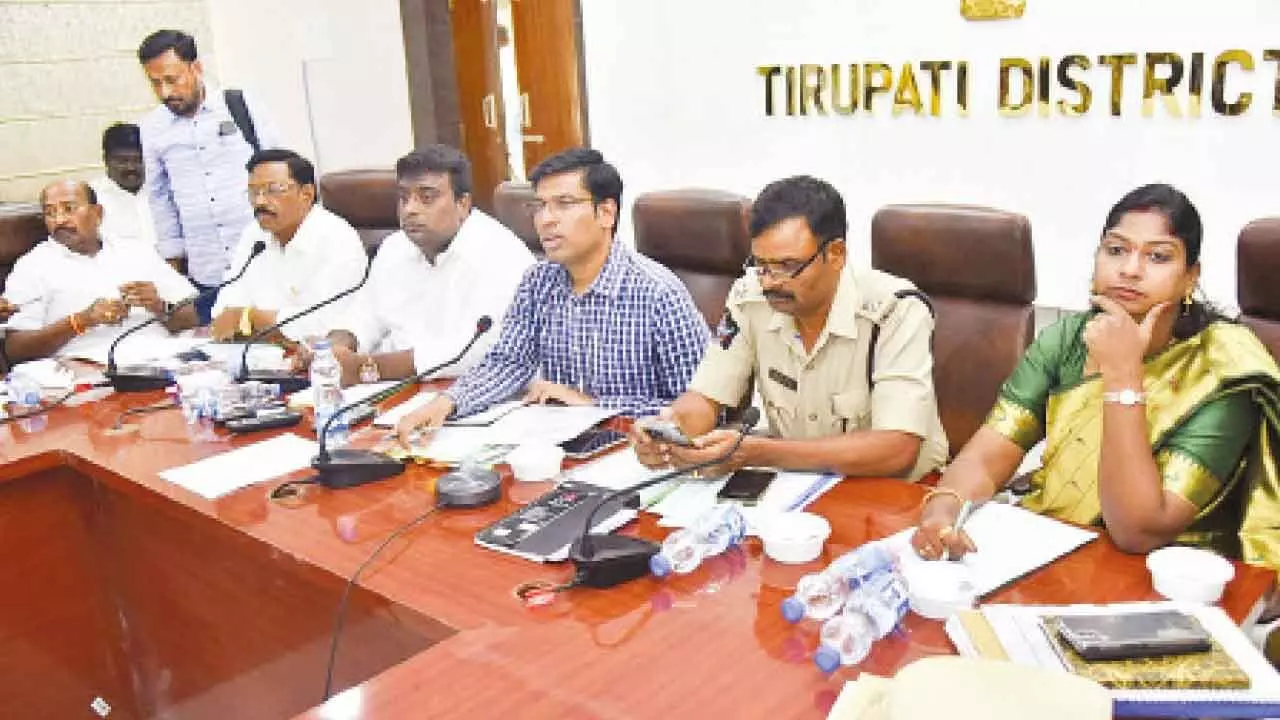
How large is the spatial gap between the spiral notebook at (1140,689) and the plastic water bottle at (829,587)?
13 cm

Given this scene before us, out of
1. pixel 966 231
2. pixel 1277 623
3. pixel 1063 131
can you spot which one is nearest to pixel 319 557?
pixel 1277 623

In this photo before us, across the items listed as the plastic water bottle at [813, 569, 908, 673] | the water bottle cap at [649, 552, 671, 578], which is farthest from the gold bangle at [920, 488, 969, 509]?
the water bottle cap at [649, 552, 671, 578]

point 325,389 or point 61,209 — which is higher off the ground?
point 61,209

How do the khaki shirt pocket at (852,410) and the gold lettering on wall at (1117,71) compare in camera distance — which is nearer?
the khaki shirt pocket at (852,410)

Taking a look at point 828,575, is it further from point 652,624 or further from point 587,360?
point 587,360

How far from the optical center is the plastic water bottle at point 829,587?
1.33m

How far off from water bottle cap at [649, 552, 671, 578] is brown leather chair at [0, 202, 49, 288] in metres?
3.06

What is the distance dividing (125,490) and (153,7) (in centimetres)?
375

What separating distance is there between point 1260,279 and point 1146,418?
477 mm

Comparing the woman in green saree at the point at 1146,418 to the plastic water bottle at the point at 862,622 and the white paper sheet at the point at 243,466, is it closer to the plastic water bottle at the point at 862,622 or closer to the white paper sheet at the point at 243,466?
the plastic water bottle at the point at 862,622

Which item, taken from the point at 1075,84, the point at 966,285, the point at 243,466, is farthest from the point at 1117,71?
the point at 243,466

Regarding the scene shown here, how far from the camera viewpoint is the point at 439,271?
293 cm

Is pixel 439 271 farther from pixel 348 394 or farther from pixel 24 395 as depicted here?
pixel 24 395

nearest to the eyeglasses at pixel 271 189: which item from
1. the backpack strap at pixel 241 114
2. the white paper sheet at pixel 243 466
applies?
the backpack strap at pixel 241 114
